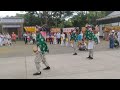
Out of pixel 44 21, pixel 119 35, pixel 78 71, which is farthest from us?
pixel 44 21

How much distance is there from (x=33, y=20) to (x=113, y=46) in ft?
80.1

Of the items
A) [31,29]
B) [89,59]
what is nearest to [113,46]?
[89,59]

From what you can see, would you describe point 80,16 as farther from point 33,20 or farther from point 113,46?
point 113,46

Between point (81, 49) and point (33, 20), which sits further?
point (33, 20)

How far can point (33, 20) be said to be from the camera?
128 feet

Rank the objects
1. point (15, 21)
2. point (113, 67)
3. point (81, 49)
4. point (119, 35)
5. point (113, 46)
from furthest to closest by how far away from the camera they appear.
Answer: point (15, 21)
point (119, 35)
point (113, 46)
point (81, 49)
point (113, 67)

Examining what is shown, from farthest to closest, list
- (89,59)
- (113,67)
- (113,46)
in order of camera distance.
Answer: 1. (113,46)
2. (89,59)
3. (113,67)

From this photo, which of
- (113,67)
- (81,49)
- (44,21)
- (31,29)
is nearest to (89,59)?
(113,67)

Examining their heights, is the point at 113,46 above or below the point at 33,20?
below

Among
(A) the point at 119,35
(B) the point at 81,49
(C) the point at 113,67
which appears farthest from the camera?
(A) the point at 119,35

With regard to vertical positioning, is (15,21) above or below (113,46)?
above
